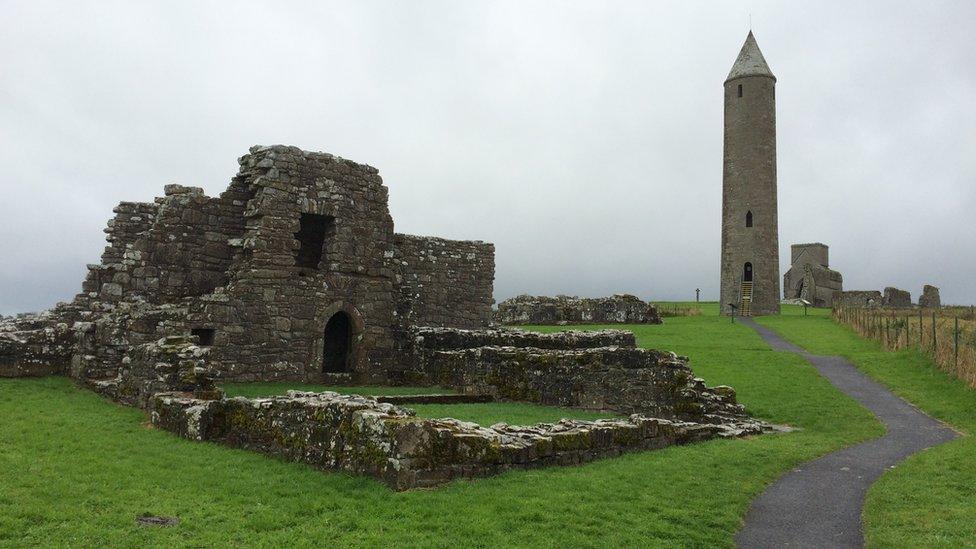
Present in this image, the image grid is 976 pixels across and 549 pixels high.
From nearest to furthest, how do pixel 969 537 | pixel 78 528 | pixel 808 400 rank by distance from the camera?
pixel 78 528, pixel 969 537, pixel 808 400

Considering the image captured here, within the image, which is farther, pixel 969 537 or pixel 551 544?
pixel 969 537

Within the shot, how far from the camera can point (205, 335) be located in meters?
16.9

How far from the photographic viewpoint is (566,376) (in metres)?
16.6

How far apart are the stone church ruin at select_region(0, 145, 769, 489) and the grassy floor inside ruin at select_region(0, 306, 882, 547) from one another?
1.13 m

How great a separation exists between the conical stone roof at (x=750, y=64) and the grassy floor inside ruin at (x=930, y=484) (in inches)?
1194

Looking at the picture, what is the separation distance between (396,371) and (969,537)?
14658mm

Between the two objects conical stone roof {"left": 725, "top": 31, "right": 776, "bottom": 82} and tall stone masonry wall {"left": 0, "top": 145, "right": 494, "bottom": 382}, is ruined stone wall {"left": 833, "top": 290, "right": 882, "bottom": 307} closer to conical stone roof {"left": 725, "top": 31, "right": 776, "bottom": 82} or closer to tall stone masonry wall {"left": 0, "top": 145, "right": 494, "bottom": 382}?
conical stone roof {"left": 725, "top": 31, "right": 776, "bottom": 82}

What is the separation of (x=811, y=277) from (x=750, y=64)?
24.3 meters

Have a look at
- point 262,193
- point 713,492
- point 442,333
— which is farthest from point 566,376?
point 262,193

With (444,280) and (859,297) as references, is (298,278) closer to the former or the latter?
(444,280)

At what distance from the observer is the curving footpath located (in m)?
7.87

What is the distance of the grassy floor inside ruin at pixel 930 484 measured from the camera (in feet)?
25.7

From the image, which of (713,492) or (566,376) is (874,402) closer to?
(566,376)

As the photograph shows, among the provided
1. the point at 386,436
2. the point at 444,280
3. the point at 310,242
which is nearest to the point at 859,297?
the point at 444,280
